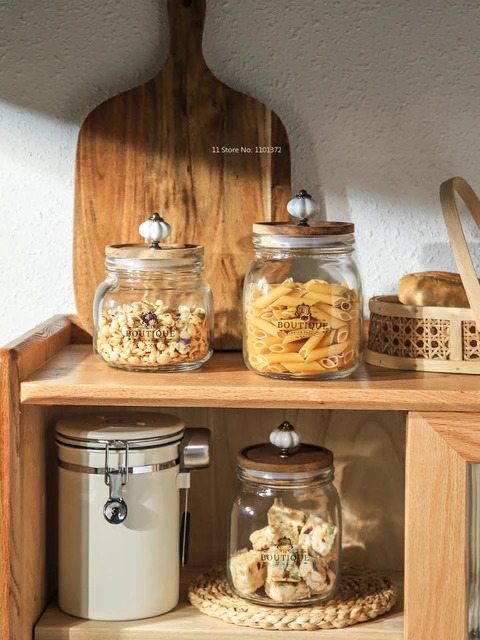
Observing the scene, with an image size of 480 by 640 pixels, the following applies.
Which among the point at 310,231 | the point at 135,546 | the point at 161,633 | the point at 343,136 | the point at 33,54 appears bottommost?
the point at 161,633

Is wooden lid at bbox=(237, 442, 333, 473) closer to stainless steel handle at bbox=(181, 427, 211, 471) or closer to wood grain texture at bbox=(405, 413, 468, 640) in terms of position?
stainless steel handle at bbox=(181, 427, 211, 471)

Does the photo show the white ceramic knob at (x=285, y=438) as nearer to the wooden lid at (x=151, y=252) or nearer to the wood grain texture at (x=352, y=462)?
the wood grain texture at (x=352, y=462)

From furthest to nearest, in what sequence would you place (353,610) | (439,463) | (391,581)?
(391,581) < (353,610) < (439,463)

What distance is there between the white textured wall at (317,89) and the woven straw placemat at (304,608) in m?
0.49

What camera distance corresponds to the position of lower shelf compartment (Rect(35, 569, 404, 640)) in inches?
46.5

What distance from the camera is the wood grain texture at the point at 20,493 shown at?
110 centimetres

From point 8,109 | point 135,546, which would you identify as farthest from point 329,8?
point 135,546

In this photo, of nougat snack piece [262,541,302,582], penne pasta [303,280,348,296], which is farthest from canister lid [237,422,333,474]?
penne pasta [303,280,348,296]

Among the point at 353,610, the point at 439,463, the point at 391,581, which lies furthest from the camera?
the point at 391,581

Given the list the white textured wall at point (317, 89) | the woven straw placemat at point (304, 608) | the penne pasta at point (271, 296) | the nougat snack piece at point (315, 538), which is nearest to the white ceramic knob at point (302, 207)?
the penne pasta at point (271, 296)

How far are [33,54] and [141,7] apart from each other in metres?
0.19

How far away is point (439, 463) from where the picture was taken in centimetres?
110

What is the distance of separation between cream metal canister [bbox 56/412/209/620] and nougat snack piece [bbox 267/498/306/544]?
15cm

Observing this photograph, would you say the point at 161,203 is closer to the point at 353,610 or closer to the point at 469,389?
the point at 469,389
